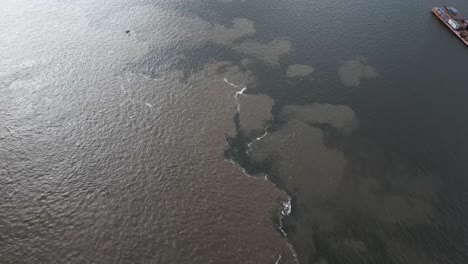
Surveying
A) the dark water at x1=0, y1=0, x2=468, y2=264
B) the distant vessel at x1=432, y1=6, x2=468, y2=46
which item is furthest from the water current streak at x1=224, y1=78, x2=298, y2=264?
the distant vessel at x1=432, y1=6, x2=468, y2=46

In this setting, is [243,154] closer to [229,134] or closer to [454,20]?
[229,134]

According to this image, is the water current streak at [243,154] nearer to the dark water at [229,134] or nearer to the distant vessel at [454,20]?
the dark water at [229,134]

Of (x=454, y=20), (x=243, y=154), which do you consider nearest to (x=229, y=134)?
(x=243, y=154)

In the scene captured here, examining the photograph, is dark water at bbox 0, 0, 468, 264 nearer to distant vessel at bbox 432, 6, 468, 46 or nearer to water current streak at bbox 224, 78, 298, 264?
water current streak at bbox 224, 78, 298, 264

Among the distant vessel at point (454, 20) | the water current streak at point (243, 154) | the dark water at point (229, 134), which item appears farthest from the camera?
the distant vessel at point (454, 20)

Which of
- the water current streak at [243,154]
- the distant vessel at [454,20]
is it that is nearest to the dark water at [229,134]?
the water current streak at [243,154]
